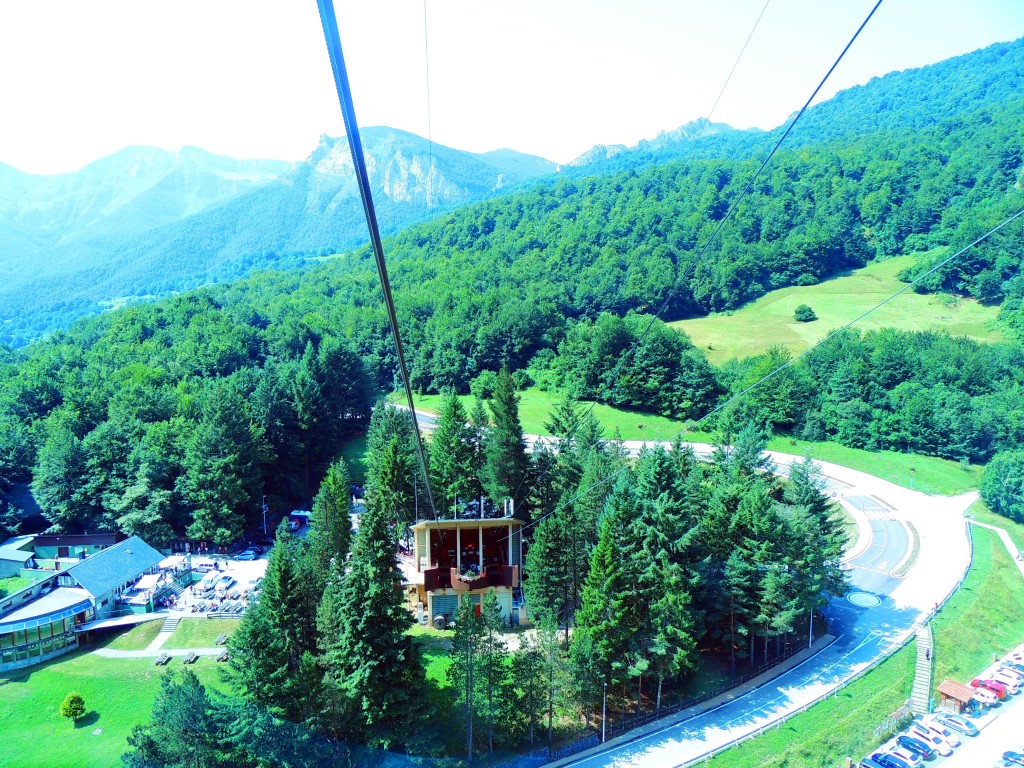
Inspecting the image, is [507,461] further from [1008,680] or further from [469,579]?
[1008,680]

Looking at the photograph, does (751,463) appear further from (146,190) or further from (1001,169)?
(146,190)

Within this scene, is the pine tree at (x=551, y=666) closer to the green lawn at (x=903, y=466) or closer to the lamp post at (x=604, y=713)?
the lamp post at (x=604, y=713)

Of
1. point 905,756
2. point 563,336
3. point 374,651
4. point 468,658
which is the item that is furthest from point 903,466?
point 374,651

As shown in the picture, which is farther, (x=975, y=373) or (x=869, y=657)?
(x=975, y=373)

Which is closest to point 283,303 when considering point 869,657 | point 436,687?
point 436,687

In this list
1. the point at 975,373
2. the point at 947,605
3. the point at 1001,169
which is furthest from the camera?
the point at 1001,169

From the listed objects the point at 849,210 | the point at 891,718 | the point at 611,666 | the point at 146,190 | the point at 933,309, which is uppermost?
the point at 146,190
